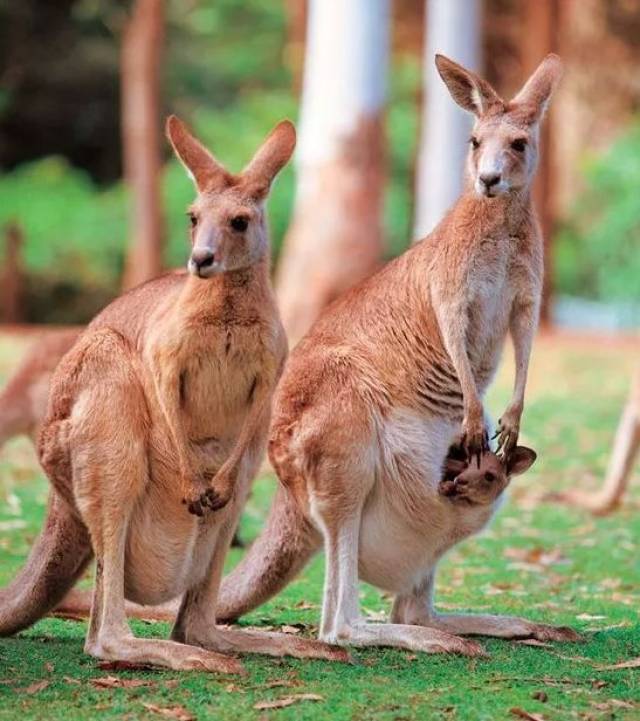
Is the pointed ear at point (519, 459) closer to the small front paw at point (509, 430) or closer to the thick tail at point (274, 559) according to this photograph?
the small front paw at point (509, 430)

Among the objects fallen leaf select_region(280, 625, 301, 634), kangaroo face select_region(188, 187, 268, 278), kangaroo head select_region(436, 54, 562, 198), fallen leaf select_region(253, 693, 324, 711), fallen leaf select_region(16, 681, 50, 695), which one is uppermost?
kangaroo head select_region(436, 54, 562, 198)

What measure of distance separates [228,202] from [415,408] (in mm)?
957

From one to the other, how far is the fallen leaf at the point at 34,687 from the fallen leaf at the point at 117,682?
0.12 metres

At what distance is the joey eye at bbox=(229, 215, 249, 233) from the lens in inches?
185

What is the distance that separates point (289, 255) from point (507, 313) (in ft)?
29.6

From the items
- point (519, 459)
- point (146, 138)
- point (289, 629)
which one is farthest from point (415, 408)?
point (146, 138)

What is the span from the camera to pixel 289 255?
14.2 metres

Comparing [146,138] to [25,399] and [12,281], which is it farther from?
[25,399]

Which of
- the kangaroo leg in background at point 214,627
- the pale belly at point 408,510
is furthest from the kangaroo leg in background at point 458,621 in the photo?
the kangaroo leg in background at point 214,627

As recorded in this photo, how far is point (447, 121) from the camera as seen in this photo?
15.1 metres

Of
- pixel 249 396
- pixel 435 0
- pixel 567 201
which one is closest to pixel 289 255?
pixel 435 0

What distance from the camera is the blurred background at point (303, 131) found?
14.0 m

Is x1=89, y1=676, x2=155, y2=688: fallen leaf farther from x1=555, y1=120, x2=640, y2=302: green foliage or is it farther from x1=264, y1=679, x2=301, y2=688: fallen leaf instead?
x1=555, y1=120, x2=640, y2=302: green foliage

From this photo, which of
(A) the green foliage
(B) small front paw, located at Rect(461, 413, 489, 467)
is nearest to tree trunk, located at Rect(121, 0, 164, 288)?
(A) the green foliage
